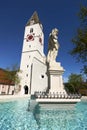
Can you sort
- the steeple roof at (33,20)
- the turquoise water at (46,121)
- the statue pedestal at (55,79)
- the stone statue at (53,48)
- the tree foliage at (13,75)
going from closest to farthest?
the turquoise water at (46,121)
the statue pedestal at (55,79)
the stone statue at (53,48)
the tree foliage at (13,75)
the steeple roof at (33,20)

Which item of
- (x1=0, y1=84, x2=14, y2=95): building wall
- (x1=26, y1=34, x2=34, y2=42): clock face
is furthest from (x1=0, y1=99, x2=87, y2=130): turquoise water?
(x1=26, y1=34, x2=34, y2=42): clock face

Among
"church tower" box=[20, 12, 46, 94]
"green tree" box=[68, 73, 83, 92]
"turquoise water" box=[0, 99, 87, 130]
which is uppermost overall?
"church tower" box=[20, 12, 46, 94]

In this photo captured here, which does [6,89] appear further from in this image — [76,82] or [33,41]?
[76,82]

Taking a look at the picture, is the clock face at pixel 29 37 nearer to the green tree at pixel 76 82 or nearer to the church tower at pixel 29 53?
the church tower at pixel 29 53

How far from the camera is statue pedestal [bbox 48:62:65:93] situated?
41.5 feet

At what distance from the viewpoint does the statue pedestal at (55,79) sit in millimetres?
12641

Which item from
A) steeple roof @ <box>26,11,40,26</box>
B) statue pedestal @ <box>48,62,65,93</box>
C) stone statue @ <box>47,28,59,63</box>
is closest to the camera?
statue pedestal @ <box>48,62,65,93</box>

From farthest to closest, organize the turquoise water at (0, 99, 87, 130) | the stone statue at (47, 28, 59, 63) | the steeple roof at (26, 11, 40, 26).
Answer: the steeple roof at (26, 11, 40, 26), the stone statue at (47, 28, 59, 63), the turquoise water at (0, 99, 87, 130)

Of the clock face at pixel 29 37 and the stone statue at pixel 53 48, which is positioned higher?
the clock face at pixel 29 37

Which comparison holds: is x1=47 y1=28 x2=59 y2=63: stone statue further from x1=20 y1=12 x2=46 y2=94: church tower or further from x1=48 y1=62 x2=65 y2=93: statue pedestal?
x1=20 y1=12 x2=46 y2=94: church tower

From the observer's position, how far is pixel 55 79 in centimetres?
1305

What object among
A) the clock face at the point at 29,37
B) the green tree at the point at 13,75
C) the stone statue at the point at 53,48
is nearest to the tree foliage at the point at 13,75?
the green tree at the point at 13,75

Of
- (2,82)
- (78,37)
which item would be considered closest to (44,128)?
(78,37)

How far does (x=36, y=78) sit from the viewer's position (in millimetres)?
45719
